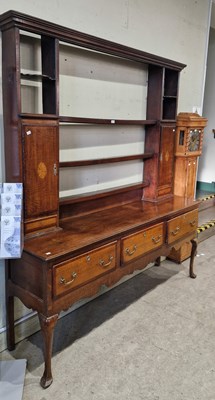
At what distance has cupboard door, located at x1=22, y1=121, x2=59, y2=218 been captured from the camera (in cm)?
195

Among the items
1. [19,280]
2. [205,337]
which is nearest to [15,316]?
[19,280]

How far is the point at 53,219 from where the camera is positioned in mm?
2176

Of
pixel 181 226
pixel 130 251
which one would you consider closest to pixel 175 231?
pixel 181 226

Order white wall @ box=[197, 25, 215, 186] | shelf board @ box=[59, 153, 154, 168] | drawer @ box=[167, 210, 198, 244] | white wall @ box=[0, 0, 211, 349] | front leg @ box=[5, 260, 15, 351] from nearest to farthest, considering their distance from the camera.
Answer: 1. front leg @ box=[5, 260, 15, 351]
2. white wall @ box=[0, 0, 211, 349]
3. shelf board @ box=[59, 153, 154, 168]
4. drawer @ box=[167, 210, 198, 244]
5. white wall @ box=[197, 25, 215, 186]

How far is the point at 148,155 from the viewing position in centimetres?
310

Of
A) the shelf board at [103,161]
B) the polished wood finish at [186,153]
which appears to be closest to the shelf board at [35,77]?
the shelf board at [103,161]

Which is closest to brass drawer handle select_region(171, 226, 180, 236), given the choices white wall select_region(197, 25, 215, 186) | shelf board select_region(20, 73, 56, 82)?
shelf board select_region(20, 73, 56, 82)

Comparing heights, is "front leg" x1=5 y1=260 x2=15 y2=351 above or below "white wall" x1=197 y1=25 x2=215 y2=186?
below

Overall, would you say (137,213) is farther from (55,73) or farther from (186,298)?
(55,73)

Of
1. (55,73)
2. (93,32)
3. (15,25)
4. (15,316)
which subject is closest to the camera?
(15,25)

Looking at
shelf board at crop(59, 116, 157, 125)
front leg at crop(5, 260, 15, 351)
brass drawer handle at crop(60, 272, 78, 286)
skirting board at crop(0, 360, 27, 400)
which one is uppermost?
shelf board at crop(59, 116, 157, 125)

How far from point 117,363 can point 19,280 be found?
821 millimetres

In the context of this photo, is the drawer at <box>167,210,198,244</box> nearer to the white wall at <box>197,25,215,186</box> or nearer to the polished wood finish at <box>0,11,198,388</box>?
the polished wood finish at <box>0,11,198,388</box>

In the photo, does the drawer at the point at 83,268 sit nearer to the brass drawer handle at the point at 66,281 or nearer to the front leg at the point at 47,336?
the brass drawer handle at the point at 66,281
